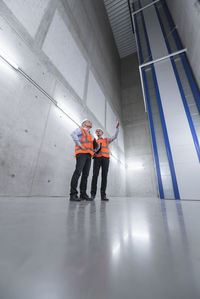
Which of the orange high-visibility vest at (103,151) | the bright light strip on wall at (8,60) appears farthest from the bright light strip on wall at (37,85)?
the orange high-visibility vest at (103,151)

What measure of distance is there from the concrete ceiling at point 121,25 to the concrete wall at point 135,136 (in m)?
0.86

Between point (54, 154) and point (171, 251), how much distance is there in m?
2.87

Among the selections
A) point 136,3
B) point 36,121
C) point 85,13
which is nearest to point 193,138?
point 36,121

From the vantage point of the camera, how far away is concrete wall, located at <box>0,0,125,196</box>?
2.18m

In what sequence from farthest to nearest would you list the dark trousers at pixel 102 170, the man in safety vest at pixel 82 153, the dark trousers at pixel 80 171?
the dark trousers at pixel 102 170 → the man in safety vest at pixel 82 153 → the dark trousers at pixel 80 171

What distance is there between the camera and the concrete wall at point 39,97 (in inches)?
85.8

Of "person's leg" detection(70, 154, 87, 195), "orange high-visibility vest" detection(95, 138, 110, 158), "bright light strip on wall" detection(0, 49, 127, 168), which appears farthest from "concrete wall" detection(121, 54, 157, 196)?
"person's leg" detection(70, 154, 87, 195)

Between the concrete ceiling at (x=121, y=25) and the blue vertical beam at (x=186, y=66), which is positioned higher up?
the concrete ceiling at (x=121, y=25)

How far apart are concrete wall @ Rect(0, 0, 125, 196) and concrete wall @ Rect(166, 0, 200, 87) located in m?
3.10

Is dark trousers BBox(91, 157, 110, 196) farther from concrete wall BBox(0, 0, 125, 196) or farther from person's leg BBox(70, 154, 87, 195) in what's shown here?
concrete wall BBox(0, 0, 125, 196)

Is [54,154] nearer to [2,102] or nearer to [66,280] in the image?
[2,102]

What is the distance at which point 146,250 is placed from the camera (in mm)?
295

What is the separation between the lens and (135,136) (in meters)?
8.41

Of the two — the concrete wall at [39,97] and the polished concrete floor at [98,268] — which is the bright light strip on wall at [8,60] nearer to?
the concrete wall at [39,97]
